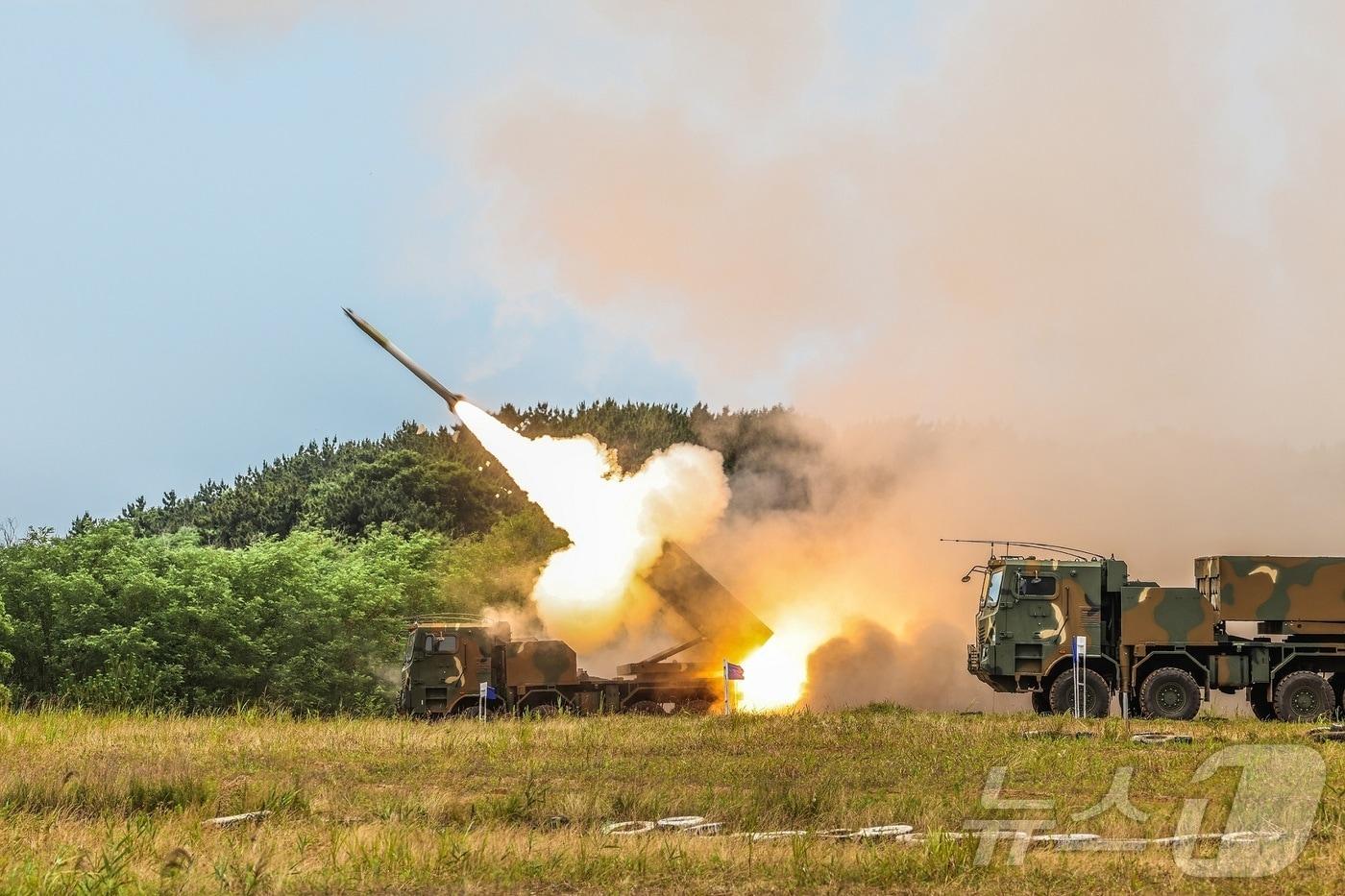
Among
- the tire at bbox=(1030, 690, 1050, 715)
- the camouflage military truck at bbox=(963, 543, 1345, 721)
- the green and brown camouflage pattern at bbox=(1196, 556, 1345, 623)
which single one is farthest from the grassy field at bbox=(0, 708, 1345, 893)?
the tire at bbox=(1030, 690, 1050, 715)

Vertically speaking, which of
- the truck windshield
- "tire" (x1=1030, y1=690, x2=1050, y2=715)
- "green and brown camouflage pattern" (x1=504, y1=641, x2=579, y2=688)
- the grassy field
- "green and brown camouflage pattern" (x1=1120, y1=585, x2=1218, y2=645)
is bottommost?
the grassy field

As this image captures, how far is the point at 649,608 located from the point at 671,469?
3287 millimetres

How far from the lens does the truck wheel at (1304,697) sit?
29188mm

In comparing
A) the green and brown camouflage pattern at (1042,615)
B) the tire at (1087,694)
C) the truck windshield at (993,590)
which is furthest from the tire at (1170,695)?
the truck windshield at (993,590)

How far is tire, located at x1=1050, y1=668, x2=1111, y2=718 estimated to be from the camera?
3014 centimetres

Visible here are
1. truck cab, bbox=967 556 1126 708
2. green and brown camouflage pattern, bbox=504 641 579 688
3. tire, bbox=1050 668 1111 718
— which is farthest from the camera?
green and brown camouflage pattern, bbox=504 641 579 688

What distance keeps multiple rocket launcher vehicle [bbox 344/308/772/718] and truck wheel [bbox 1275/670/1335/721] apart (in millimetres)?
10294

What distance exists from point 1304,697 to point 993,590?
19.7ft

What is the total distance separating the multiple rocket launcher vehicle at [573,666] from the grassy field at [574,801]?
5486mm

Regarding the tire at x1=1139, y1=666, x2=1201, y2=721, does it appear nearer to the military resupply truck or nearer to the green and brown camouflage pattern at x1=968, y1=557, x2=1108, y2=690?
the green and brown camouflage pattern at x1=968, y1=557, x2=1108, y2=690

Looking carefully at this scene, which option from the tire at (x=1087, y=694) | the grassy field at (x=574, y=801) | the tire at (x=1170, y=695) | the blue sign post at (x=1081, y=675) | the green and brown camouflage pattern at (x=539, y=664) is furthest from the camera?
the green and brown camouflage pattern at (x=539, y=664)

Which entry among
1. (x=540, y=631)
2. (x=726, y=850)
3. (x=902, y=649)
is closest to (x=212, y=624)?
(x=540, y=631)

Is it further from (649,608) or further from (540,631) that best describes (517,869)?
(540,631)

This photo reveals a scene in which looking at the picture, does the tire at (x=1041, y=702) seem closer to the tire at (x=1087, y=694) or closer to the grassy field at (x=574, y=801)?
the tire at (x=1087, y=694)
